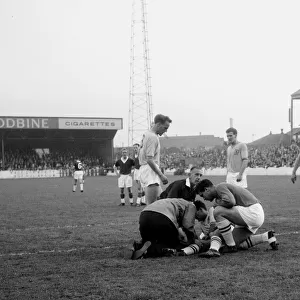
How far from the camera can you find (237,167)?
11.6 metres

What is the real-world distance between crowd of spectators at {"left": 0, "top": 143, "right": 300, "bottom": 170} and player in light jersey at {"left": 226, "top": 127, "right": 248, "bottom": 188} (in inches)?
1312

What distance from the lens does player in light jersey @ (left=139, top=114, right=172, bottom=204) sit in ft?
26.9

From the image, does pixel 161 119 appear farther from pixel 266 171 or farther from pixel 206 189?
pixel 266 171

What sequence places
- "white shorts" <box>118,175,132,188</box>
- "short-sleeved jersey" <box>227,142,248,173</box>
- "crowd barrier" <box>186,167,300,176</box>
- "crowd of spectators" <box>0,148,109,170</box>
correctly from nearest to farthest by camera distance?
"short-sleeved jersey" <box>227,142,248,173</box>, "white shorts" <box>118,175,132,188</box>, "crowd barrier" <box>186,167,300,176</box>, "crowd of spectators" <box>0,148,109,170</box>

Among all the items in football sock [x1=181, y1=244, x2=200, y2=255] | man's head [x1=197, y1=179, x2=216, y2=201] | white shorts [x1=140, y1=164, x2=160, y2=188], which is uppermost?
white shorts [x1=140, y1=164, x2=160, y2=188]

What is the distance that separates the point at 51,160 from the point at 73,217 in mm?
46500

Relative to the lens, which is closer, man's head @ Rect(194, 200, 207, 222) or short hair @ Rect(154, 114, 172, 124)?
man's head @ Rect(194, 200, 207, 222)

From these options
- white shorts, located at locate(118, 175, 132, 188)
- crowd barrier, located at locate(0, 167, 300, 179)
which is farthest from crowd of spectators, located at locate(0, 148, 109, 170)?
white shorts, located at locate(118, 175, 132, 188)

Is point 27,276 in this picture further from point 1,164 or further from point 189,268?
point 1,164

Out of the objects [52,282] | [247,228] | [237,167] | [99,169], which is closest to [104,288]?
[52,282]

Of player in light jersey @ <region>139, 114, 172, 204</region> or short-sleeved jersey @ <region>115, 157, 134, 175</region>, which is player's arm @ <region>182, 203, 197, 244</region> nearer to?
player in light jersey @ <region>139, 114, 172, 204</region>

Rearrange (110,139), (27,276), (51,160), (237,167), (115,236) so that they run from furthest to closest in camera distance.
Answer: (110,139) → (51,160) → (237,167) → (115,236) → (27,276)

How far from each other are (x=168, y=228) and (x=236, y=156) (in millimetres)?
4993

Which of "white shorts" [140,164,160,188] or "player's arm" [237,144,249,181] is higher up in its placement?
"player's arm" [237,144,249,181]
